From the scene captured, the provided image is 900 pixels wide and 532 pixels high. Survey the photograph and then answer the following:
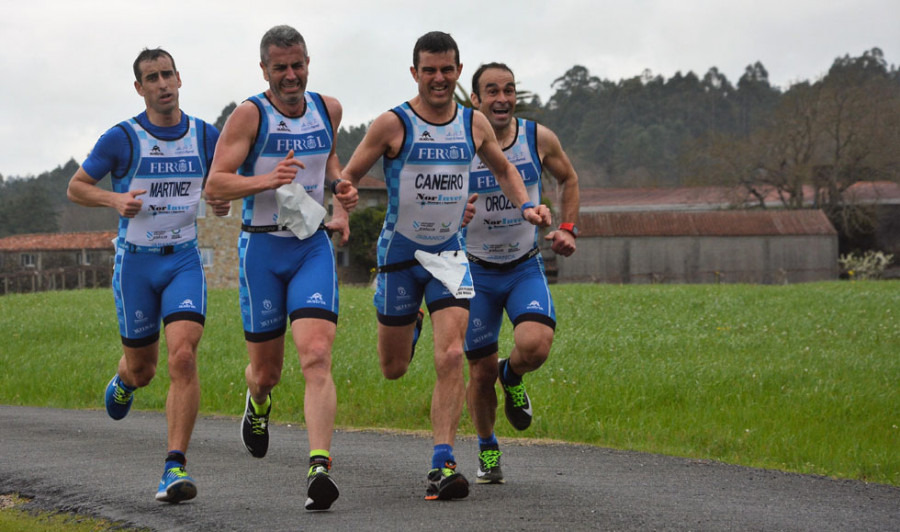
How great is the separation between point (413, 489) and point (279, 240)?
6.46ft

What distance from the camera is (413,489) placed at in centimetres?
802

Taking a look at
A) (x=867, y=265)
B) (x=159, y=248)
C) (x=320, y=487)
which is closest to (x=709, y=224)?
(x=867, y=265)

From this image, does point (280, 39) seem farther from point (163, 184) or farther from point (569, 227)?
point (569, 227)

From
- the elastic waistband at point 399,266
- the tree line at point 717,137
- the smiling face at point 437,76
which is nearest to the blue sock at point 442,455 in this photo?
the elastic waistband at point 399,266

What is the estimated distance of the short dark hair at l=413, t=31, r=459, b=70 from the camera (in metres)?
7.79

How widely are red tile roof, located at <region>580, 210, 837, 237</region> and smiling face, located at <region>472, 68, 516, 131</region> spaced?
59506 mm

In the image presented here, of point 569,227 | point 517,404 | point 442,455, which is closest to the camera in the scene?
point 442,455

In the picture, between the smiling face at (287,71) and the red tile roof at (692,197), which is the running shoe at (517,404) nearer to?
the smiling face at (287,71)

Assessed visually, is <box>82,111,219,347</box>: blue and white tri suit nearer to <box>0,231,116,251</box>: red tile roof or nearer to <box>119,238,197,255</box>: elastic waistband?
<box>119,238,197,255</box>: elastic waistband

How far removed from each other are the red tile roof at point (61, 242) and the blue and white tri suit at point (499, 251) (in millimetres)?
73348

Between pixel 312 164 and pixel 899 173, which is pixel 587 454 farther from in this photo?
pixel 899 173

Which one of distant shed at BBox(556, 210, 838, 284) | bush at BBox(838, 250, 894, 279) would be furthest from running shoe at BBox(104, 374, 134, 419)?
distant shed at BBox(556, 210, 838, 284)

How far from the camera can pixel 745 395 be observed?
1470 centimetres

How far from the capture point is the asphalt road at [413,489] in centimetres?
681
